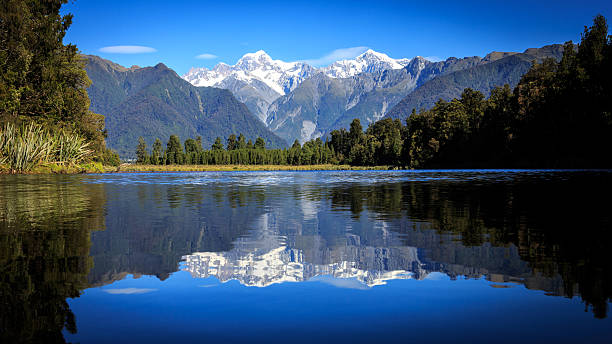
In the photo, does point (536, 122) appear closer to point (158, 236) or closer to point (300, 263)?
point (158, 236)

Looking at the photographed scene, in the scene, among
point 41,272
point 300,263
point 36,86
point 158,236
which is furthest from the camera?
point 36,86

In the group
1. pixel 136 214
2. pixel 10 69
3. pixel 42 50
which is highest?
pixel 42 50

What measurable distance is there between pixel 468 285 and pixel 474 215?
438 inches

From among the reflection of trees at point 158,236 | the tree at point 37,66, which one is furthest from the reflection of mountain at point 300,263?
the tree at point 37,66

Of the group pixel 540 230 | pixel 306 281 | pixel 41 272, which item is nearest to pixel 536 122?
pixel 540 230

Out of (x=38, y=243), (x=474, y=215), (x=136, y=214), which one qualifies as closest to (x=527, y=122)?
(x=474, y=215)

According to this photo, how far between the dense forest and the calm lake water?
56.7m

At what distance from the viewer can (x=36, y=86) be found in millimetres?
70438

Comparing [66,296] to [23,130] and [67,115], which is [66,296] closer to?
[23,130]

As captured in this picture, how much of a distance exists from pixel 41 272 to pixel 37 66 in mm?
72280

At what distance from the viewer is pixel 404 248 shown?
11539 mm

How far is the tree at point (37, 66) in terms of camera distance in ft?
204

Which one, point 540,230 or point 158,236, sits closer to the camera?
point 158,236

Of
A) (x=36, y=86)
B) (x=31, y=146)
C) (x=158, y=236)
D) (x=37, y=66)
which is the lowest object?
(x=158, y=236)
